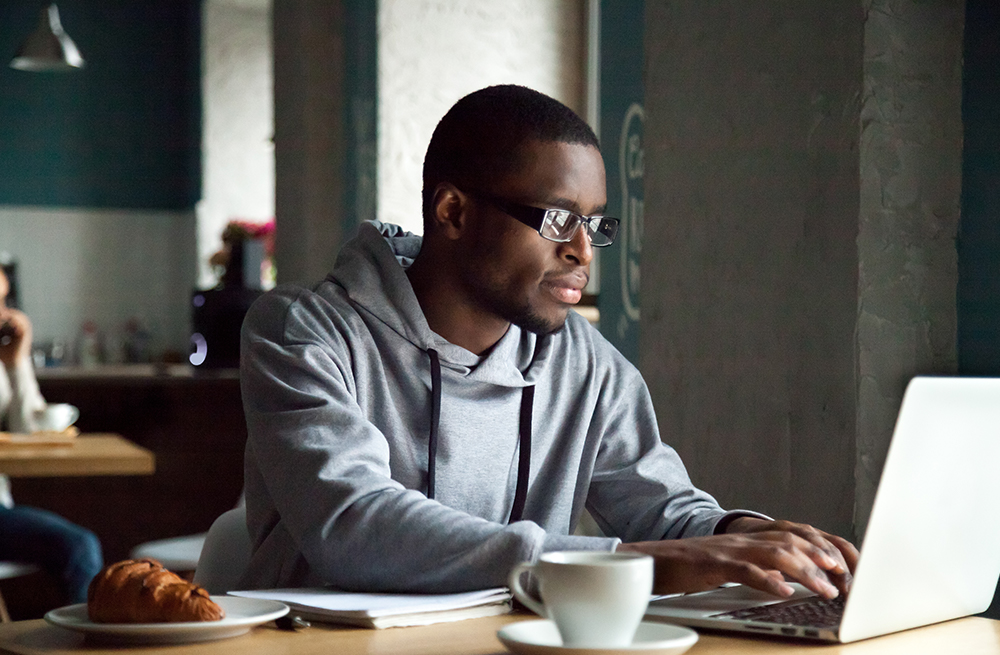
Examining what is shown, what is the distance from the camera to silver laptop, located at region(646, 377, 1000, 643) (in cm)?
93

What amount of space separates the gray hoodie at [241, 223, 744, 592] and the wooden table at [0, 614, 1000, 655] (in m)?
0.13

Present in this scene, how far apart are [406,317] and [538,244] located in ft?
0.63

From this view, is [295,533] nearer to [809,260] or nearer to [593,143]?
[593,143]

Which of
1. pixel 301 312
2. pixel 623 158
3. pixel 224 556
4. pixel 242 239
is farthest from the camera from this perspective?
pixel 242 239

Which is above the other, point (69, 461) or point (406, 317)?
point (406, 317)

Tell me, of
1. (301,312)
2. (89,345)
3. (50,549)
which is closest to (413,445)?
(301,312)

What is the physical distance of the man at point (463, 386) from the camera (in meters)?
1.25

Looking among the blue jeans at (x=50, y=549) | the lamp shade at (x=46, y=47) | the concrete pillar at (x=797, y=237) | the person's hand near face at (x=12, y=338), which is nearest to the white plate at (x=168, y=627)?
the concrete pillar at (x=797, y=237)

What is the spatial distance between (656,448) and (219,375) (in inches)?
146

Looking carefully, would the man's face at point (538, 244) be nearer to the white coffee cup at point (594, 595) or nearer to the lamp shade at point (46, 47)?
the white coffee cup at point (594, 595)

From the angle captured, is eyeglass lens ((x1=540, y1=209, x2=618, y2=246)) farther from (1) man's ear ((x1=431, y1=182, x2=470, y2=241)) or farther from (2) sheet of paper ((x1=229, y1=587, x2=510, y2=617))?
(2) sheet of paper ((x1=229, y1=587, x2=510, y2=617))

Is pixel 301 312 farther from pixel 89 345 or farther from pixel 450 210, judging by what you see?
pixel 89 345

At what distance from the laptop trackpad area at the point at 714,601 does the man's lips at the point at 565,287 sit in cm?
42

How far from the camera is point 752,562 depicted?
1.10m
